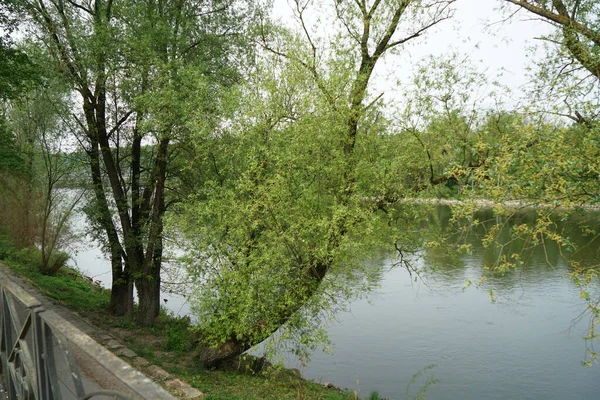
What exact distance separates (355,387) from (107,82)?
10.7 metres

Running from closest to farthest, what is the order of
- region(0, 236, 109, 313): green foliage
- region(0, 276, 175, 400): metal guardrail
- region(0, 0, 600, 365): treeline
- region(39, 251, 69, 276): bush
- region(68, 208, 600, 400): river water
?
region(0, 276, 175, 400): metal guardrail, region(0, 0, 600, 365): treeline, region(68, 208, 600, 400): river water, region(0, 236, 109, 313): green foliage, region(39, 251, 69, 276): bush

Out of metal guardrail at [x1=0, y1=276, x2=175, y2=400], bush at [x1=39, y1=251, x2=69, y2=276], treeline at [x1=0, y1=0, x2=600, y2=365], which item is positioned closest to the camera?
metal guardrail at [x1=0, y1=276, x2=175, y2=400]

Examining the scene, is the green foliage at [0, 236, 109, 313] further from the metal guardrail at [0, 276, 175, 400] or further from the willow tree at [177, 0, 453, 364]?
the metal guardrail at [0, 276, 175, 400]

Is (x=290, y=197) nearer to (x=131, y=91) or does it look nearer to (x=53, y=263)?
(x=131, y=91)

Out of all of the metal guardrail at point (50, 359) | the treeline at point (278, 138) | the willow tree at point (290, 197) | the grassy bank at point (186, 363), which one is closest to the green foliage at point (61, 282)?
the grassy bank at point (186, 363)

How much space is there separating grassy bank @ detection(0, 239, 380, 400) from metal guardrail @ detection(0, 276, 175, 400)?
17.9 ft

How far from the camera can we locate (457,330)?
15891mm

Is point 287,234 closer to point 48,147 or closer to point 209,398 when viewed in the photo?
point 209,398

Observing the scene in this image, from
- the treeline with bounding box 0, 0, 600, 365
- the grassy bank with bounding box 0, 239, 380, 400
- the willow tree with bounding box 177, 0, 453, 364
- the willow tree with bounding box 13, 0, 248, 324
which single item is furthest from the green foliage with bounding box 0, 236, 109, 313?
the willow tree with bounding box 177, 0, 453, 364

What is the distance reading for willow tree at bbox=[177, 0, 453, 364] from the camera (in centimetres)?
921

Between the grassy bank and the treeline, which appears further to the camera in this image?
the grassy bank

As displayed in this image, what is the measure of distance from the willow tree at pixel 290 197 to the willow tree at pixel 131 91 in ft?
6.77

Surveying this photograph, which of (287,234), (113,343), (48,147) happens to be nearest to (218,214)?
(287,234)

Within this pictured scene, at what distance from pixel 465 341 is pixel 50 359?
15172 millimetres
